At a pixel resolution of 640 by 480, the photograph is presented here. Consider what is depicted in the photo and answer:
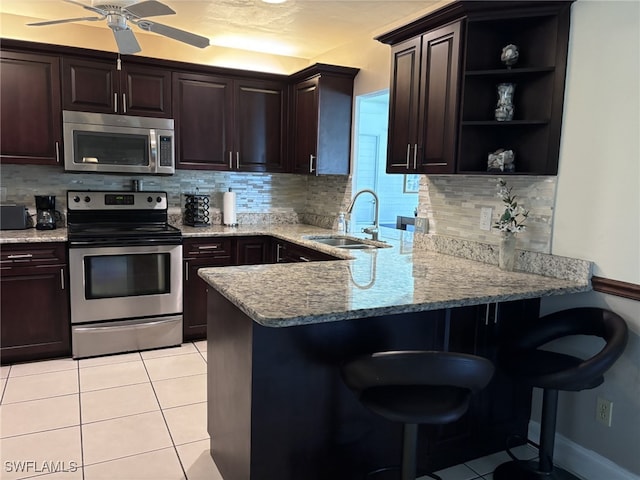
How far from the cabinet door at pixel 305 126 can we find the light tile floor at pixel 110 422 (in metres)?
1.88

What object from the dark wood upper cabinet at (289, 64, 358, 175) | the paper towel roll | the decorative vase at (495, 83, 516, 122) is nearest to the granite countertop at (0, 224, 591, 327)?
the decorative vase at (495, 83, 516, 122)

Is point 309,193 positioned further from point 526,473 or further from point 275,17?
point 526,473

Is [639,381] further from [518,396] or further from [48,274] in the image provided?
[48,274]

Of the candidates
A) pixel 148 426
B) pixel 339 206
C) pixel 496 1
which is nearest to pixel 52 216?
pixel 148 426

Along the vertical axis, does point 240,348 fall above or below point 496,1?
below

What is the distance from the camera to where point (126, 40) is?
8.80ft

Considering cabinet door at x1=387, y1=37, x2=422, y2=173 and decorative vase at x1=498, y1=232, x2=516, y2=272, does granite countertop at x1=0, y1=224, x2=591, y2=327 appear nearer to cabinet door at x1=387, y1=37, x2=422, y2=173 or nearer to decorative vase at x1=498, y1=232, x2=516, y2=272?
decorative vase at x1=498, y1=232, x2=516, y2=272

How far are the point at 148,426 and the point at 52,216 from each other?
79.4 inches

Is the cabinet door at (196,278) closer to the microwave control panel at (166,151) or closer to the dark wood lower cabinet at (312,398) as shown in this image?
the microwave control panel at (166,151)

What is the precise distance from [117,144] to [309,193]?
1892 mm

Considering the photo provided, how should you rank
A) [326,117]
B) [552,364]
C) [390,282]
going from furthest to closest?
[326,117] → [390,282] → [552,364]

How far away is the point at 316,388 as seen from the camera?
1.85m

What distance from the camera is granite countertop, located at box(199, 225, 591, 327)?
1.67m

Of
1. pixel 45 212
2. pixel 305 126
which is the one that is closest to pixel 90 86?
pixel 45 212
